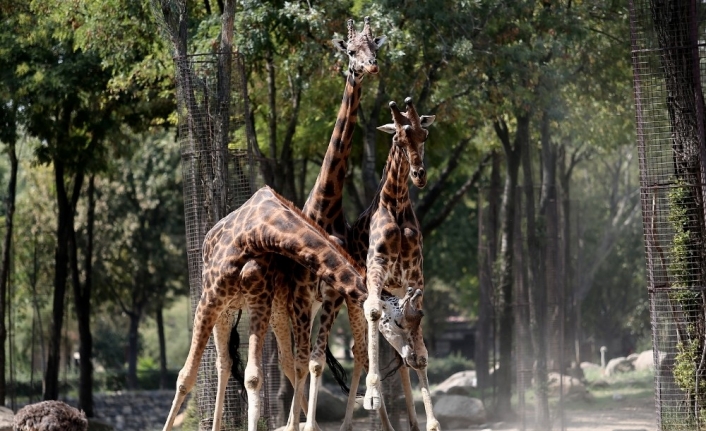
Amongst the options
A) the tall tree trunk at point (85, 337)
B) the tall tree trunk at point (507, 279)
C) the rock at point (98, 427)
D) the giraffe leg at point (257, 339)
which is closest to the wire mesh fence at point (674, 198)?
the giraffe leg at point (257, 339)

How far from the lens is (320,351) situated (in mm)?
10914

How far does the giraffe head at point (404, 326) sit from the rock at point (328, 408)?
1257 cm

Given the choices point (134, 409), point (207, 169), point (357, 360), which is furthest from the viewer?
point (134, 409)

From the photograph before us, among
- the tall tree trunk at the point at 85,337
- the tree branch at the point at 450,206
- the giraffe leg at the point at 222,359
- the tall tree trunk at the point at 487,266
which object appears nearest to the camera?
the giraffe leg at the point at 222,359

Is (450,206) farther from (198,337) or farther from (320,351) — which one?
(198,337)

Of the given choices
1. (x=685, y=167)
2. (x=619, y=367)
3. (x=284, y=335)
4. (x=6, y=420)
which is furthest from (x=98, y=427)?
(x=619, y=367)

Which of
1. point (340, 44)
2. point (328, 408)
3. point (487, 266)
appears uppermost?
point (340, 44)

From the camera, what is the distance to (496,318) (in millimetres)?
23078

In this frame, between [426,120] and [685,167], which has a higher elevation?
[426,120]

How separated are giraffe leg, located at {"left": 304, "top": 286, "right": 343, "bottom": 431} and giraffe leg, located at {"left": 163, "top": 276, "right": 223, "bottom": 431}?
1.04 metres

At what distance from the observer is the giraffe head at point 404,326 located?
9.90 meters

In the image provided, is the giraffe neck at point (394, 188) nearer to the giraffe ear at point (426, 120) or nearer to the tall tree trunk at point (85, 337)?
the giraffe ear at point (426, 120)

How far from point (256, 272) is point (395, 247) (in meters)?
1.37

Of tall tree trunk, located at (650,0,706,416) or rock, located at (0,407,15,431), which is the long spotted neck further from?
rock, located at (0,407,15,431)
